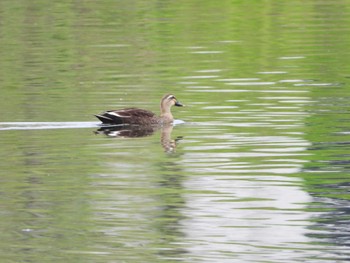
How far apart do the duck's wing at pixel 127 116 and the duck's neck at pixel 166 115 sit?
313 mm

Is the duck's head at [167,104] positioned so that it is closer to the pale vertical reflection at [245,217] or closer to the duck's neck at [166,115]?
the duck's neck at [166,115]

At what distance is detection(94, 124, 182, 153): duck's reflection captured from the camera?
19562mm

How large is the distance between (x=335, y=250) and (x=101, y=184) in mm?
4107

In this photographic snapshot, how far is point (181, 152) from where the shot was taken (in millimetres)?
17953

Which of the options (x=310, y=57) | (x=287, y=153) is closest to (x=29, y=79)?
(x=310, y=57)

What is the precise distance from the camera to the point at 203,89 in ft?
80.6

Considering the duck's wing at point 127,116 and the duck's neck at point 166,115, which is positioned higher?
the duck's neck at point 166,115

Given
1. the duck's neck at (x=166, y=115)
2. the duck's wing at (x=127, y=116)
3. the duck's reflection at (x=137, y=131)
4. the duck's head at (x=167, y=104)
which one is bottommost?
the duck's reflection at (x=137, y=131)

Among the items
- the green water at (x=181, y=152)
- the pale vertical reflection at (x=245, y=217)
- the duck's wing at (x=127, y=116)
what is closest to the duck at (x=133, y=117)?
the duck's wing at (x=127, y=116)

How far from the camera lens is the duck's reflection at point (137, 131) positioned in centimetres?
1956

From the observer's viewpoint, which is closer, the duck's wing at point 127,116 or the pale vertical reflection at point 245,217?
the pale vertical reflection at point 245,217

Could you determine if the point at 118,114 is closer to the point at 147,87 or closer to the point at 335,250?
the point at 147,87

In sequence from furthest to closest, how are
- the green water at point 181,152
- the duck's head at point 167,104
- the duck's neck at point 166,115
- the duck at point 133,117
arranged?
1. the duck's head at point 167,104
2. the duck's neck at point 166,115
3. the duck at point 133,117
4. the green water at point 181,152

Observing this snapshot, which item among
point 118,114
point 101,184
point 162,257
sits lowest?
point 162,257
